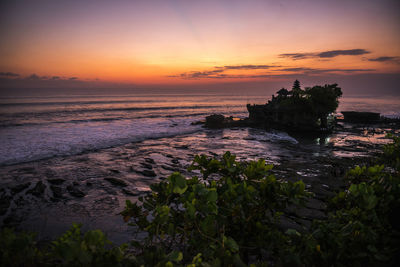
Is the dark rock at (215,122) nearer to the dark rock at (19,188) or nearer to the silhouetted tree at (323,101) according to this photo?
the silhouetted tree at (323,101)

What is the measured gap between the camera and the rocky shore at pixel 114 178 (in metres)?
6.54

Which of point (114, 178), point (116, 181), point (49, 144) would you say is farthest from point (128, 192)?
point (49, 144)

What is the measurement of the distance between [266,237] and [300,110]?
27762 mm

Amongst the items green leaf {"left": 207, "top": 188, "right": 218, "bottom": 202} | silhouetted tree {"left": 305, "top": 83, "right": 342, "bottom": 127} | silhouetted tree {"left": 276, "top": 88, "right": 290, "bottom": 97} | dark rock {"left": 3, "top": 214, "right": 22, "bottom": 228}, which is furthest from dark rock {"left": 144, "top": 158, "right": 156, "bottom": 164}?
silhouetted tree {"left": 276, "top": 88, "right": 290, "bottom": 97}

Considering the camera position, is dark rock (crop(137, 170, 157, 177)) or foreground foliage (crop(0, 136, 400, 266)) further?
dark rock (crop(137, 170, 157, 177))

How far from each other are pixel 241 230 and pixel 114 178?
29.2ft

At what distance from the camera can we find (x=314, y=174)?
10.2 metres

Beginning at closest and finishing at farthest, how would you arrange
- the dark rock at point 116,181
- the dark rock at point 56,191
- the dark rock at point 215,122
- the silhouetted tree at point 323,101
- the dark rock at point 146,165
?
the dark rock at point 56,191, the dark rock at point 116,181, the dark rock at point 146,165, the silhouetted tree at point 323,101, the dark rock at point 215,122

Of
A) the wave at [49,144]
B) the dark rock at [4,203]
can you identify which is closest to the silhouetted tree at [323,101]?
the wave at [49,144]

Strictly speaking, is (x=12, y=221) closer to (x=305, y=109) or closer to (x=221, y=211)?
(x=221, y=211)

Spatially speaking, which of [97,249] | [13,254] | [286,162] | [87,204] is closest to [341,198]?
[97,249]

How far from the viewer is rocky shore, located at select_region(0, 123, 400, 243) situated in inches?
258

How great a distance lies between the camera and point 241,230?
9.00 ft

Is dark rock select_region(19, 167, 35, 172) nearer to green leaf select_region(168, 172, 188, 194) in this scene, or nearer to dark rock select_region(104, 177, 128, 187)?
dark rock select_region(104, 177, 128, 187)
